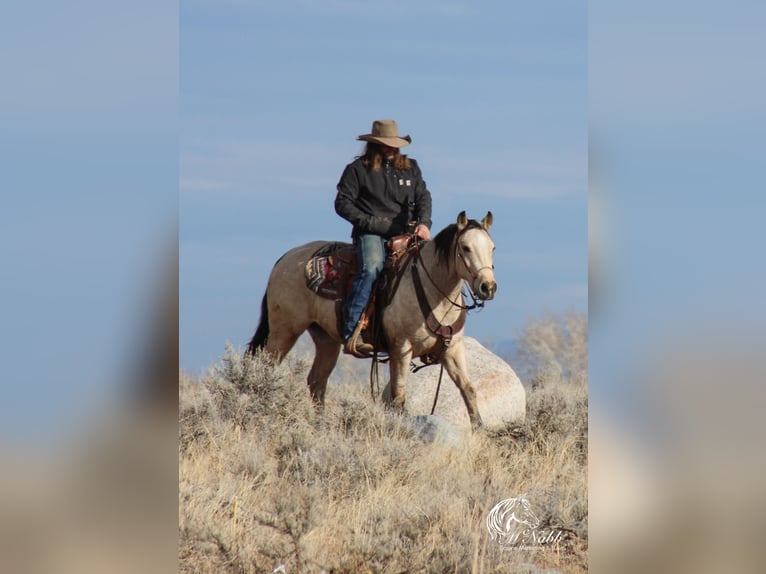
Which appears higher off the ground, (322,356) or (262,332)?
(262,332)

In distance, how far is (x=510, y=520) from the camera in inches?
274

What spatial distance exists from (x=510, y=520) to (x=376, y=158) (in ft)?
11.5

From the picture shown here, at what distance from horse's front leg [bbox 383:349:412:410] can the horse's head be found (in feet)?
3.81

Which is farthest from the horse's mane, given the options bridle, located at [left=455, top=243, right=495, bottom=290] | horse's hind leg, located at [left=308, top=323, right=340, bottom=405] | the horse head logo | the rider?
the horse head logo

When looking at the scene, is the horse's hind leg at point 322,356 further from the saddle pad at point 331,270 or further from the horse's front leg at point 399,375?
the horse's front leg at point 399,375

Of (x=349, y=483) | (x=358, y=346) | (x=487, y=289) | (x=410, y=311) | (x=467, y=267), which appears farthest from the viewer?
(x=358, y=346)

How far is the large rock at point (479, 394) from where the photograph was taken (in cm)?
975

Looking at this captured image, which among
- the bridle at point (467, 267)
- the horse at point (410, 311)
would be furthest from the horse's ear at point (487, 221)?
the bridle at point (467, 267)

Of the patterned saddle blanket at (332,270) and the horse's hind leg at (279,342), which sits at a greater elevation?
the patterned saddle blanket at (332,270)

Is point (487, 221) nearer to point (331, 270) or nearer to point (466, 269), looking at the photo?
point (466, 269)

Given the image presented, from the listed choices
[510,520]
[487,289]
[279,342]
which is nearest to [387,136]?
[487,289]

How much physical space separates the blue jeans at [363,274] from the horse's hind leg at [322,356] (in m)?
0.76
